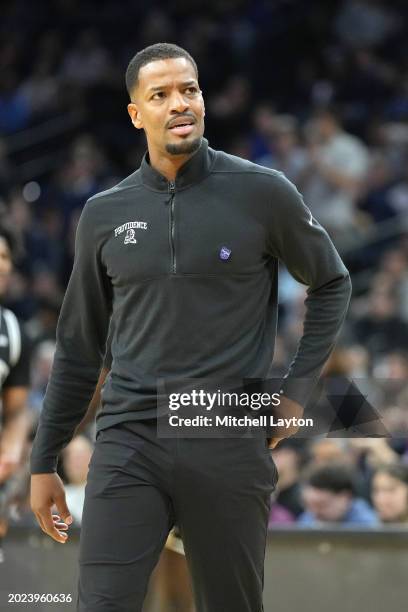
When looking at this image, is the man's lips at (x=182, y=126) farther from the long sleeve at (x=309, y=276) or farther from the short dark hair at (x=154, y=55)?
the long sleeve at (x=309, y=276)

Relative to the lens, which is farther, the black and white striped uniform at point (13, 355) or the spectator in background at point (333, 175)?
the spectator in background at point (333, 175)

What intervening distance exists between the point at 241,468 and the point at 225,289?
19.0 inches

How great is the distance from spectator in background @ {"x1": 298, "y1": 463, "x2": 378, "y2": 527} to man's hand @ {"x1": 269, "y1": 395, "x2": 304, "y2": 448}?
7.82 ft

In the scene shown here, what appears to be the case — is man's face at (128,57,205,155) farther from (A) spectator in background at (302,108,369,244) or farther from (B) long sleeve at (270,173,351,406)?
(A) spectator in background at (302,108,369,244)

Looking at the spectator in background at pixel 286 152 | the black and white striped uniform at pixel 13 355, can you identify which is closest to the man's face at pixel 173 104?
the black and white striped uniform at pixel 13 355

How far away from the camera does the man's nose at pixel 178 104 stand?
3.31 metres

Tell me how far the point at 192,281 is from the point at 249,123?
8.90 metres

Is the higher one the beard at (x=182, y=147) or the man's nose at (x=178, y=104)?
the man's nose at (x=178, y=104)

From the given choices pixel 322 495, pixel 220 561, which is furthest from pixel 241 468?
pixel 322 495

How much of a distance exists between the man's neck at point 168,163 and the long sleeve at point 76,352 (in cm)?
22

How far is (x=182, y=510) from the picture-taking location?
3.22 meters

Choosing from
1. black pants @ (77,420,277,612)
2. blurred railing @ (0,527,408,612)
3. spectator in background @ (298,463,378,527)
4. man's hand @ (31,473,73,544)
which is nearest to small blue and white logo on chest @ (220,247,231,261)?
black pants @ (77,420,277,612)

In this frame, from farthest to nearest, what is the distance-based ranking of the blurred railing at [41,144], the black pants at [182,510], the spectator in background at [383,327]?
the blurred railing at [41,144], the spectator in background at [383,327], the black pants at [182,510]

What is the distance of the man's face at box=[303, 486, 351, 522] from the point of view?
5703 millimetres
